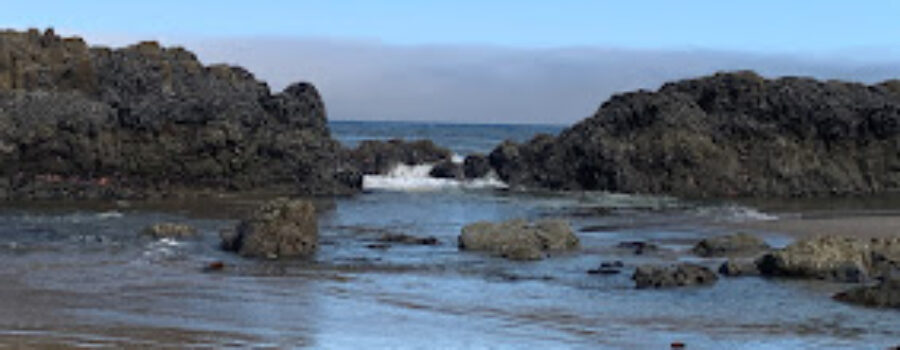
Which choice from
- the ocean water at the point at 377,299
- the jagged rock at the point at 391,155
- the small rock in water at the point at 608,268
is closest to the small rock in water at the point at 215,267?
the ocean water at the point at 377,299

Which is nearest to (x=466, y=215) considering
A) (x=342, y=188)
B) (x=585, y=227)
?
(x=585, y=227)

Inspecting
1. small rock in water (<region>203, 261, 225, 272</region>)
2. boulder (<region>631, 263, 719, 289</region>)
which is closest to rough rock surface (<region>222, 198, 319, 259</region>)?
small rock in water (<region>203, 261, 225, 272</region>)

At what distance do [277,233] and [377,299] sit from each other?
5843mm

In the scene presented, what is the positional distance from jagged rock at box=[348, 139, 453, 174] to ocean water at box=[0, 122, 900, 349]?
21247 millimetres

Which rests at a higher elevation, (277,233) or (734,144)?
(734,144)

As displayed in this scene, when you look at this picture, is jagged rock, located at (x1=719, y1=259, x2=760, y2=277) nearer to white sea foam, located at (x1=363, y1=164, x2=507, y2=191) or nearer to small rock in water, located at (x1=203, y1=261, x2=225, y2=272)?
small rock in water, located at (x1=203, y1=261, x2=225, y2=272)

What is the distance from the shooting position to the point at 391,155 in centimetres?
4925

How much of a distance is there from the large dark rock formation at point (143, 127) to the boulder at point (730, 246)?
1746 centimetres

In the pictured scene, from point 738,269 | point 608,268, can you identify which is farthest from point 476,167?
point 738,269

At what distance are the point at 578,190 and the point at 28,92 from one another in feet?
64.7

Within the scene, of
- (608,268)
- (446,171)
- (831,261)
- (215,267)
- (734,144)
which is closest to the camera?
(831,261)

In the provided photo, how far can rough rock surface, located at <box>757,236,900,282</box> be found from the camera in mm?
17984

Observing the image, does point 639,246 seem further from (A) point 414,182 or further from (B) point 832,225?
(A) point 414,182

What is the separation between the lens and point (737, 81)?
44.0 m
